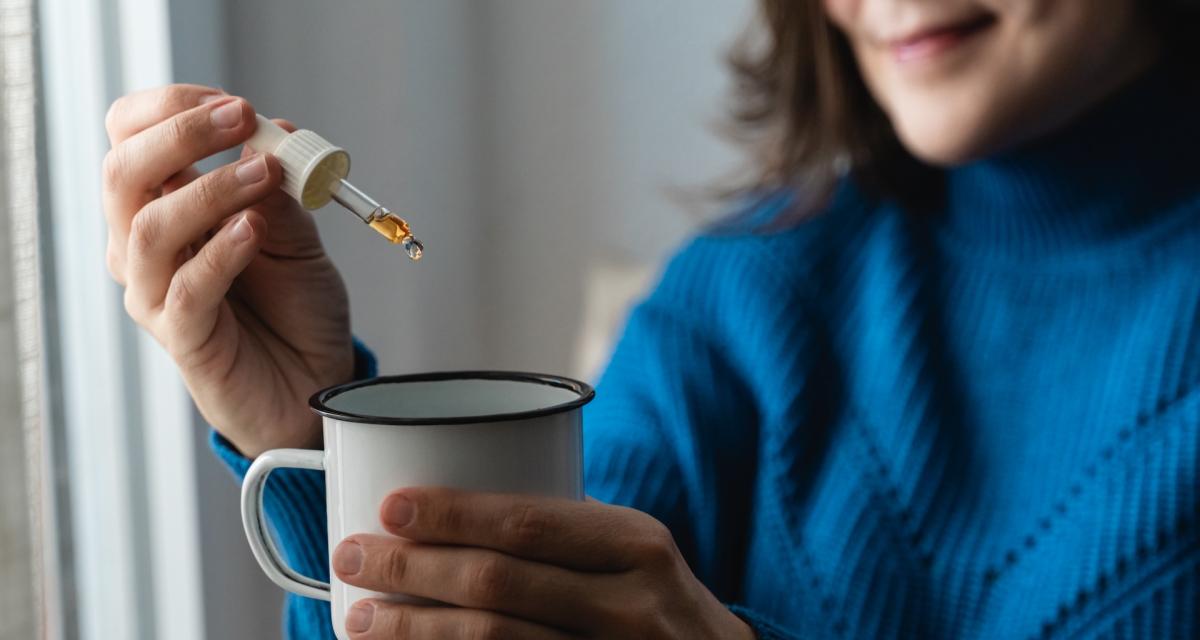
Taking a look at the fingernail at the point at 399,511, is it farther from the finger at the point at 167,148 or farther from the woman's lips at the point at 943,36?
the woman's lips at the point at 943,36

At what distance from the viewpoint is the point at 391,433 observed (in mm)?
406

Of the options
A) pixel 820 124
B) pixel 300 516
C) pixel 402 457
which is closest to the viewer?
pixel 402 457

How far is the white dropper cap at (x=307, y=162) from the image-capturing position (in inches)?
20.1

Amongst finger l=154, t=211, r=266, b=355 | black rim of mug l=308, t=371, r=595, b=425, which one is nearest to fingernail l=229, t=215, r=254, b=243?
finger l=154, t=211, r=266, b=355

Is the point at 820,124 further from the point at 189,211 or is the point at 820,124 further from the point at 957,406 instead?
the point at 189,211

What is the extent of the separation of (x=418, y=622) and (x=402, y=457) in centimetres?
7

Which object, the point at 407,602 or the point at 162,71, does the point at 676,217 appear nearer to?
the point at 162,71

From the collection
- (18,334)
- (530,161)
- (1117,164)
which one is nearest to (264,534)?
(18,334)

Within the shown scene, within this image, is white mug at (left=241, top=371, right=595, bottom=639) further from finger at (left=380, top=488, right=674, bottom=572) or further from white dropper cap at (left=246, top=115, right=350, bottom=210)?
white dropper cap at (left=246, top=115, right=350, bottom=210)

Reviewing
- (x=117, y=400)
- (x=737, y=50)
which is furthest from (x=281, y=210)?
(x=737, y=50)

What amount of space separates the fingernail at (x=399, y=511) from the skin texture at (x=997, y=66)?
589mm

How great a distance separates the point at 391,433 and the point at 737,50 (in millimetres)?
860

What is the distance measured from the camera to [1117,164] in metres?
0.89

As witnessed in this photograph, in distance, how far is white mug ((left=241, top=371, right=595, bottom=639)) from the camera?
1.33 ft
